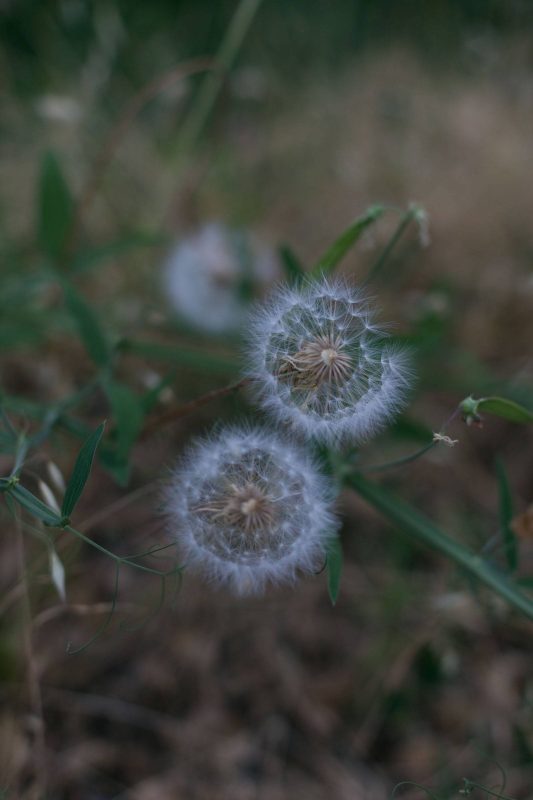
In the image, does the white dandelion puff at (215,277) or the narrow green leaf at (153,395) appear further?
the white dandelion puff at (215,277)

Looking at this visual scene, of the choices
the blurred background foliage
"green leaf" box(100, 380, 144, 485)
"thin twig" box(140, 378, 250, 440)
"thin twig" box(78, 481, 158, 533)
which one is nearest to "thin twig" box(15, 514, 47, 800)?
the blurred background foliage

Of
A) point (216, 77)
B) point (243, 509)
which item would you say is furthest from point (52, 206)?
point (243, 509)

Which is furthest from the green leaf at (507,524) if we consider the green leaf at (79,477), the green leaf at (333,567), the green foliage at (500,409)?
the green leaf at (79,477)

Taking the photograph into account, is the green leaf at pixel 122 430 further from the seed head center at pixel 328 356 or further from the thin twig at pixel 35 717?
the seed head center at pixel 328 356

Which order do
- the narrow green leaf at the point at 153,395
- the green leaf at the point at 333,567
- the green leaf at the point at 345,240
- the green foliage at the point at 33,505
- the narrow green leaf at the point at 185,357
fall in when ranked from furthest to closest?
1. the narrow green leaf at the point at 185,357
2. the narrow green leaf at the point at 153,395
3. the green leaf at the point at 345,240
4. the green leaf at the point at 333,567
5. the green foliage at the point at 33,505

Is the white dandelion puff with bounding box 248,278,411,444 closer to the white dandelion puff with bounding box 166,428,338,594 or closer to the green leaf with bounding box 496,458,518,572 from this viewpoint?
the white dandelion puff with bounding box 166,428,338,594

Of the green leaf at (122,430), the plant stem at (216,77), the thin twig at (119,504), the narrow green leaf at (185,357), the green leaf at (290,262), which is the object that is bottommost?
the thin twig at (119,504)

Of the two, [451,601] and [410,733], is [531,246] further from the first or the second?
[410,733]
